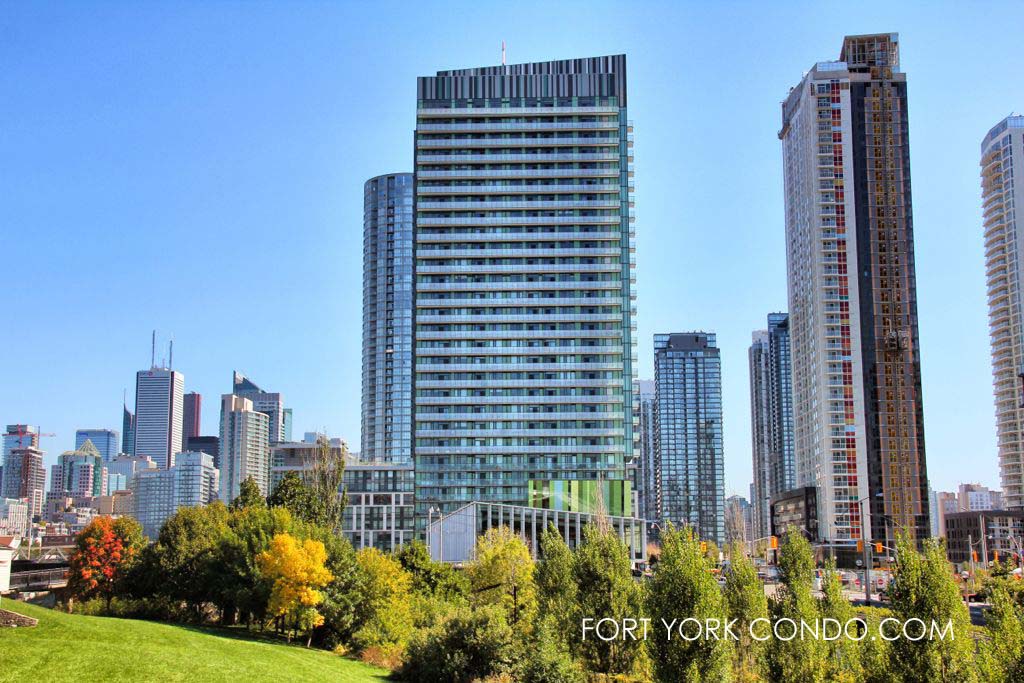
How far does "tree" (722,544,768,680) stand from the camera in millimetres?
51406

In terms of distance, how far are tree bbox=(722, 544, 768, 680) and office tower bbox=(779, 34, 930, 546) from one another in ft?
366

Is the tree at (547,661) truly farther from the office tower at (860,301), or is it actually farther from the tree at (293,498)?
the office tower at (860,301)

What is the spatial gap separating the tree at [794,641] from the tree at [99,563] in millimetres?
52394

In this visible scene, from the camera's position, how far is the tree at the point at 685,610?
Result: 43719mm

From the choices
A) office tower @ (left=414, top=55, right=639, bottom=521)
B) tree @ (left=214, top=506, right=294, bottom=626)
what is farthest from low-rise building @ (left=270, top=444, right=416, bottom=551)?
tree @ (left=214, top=506, right=294, bottom=626)

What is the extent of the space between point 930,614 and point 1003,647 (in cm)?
358

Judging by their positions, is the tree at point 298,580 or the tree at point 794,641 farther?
the tree at point 298,580

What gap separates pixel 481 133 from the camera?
501 feet

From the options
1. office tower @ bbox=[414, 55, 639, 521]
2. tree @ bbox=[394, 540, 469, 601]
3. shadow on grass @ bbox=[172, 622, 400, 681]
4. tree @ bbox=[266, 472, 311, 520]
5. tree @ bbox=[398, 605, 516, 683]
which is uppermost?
office tower @ bbox=[414, 55, 639, 521]

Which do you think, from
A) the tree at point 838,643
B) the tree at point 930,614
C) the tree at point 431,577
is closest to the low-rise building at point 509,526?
the tree at point 431,577

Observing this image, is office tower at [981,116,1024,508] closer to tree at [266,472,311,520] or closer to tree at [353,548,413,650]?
tree at [266,472,311,520]

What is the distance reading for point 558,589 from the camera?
186 feet

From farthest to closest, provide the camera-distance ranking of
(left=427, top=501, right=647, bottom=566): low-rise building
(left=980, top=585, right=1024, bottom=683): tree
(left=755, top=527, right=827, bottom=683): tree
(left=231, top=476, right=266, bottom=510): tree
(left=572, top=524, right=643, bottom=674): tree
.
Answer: (left=427, top=501, right=647, bottom=566): low-rise building, (left=231, top=476, right=266, bottom=510): tree, (left=572, top=524, right=643, bottom=674): tree, (left=755, top=527, right=827, bottom=683): tree, (left=980, top=585, right=1024, bottom=683): tree

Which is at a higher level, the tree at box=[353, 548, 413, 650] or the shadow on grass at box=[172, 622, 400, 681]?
the tree at box=[353, 548, 413, 650]
